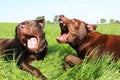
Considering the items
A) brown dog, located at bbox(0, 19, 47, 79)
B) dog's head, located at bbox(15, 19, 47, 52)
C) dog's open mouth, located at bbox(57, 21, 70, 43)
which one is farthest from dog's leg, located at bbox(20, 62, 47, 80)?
dog's open mouth, located at bbox(57, 21, 70, 43)

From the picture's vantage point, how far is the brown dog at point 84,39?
8227 mm

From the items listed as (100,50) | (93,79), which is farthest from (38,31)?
(93,79)

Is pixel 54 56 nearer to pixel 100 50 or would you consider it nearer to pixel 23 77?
pixel 100 50

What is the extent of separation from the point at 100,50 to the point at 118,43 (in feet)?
1.84

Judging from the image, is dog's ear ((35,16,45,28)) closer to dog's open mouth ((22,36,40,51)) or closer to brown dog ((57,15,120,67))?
brown dog ((57,15,120,67))

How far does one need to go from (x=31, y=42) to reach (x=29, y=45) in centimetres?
9

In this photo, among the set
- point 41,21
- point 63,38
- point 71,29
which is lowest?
point 63,38

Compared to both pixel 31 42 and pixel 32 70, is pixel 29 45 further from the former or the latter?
pixel 32 70

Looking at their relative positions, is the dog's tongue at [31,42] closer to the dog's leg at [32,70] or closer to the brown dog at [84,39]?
the dog's leg at [32,70]

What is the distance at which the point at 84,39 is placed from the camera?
8641 mm

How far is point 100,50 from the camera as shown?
812 cm

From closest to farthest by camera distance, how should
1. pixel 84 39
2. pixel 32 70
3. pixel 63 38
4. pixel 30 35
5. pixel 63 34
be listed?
pixel 32 70 → pixel 30 35 → pixel 63 38 → pixel 63 34 → pixel 84 39

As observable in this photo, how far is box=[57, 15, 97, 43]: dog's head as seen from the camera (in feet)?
27.5

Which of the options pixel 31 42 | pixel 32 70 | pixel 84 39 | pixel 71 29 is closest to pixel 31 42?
pixel 31 42
